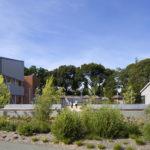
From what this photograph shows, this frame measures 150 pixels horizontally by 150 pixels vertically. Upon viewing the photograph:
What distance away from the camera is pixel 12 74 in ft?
99.2

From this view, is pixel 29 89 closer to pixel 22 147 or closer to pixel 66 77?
pixel 66 77

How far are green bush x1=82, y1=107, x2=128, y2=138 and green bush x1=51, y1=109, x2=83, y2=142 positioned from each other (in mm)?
669

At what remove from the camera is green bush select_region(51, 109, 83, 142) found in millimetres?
9039

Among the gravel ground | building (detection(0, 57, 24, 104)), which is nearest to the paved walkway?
the gravel ground

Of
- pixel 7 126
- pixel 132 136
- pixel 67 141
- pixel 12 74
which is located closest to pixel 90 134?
pixel 67 141

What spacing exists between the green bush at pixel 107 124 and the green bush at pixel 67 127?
669 millimetres

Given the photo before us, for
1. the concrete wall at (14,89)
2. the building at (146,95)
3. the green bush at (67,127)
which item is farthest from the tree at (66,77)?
the green bush at (67,127)

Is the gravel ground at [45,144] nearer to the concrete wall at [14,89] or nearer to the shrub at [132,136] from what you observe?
the shrub at [132,136]

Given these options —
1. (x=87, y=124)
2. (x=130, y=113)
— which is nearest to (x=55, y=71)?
(x=130, y=113)

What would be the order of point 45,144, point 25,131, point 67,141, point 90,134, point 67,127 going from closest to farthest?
point 67,141, point 45,144, point 67,127, point 90,134, point 25,131

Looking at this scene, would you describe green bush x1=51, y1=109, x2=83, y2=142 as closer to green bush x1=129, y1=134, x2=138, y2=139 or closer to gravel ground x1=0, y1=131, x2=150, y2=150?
gravel ground x1=0, y1=131, x2=150, y2=150

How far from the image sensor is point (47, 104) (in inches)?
543

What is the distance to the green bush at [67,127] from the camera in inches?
356

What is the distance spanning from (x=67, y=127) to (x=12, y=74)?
76.1 feet
